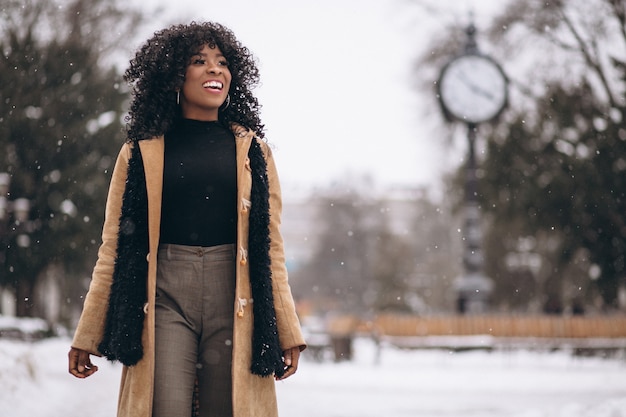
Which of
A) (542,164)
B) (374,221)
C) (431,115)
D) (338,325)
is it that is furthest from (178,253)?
(374,221)

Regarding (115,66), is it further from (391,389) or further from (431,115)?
(391,389)

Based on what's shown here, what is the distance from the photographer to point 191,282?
3645mm

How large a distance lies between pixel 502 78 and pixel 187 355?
1573cm

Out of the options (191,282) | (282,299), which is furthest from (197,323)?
(282,299)

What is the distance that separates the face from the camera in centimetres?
388

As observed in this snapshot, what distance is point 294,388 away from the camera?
12.8m

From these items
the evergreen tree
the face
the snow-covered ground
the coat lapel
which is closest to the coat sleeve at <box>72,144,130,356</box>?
the coat lapel

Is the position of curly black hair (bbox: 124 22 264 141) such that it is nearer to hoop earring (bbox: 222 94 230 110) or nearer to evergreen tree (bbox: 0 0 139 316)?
hoop earring (bbox: 222 94 230 110)

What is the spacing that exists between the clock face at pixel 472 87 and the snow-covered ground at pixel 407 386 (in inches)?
159

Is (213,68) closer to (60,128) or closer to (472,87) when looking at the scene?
(472,87)

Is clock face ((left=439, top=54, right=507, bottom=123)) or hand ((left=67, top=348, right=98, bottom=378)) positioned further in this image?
clock face ((left=439, top=54, right=507, bottom=123))

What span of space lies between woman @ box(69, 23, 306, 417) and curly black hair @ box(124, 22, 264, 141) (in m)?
0.03

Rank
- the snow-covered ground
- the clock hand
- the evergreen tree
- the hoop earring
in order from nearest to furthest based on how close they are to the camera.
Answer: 1. the hoop earring
2. the snow-covered ground
3. the evergreen tree
4. the clock hand

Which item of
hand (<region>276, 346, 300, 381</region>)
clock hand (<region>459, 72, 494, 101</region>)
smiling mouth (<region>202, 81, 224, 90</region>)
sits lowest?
hand (<region>276, 346, 300, 381</region>)
